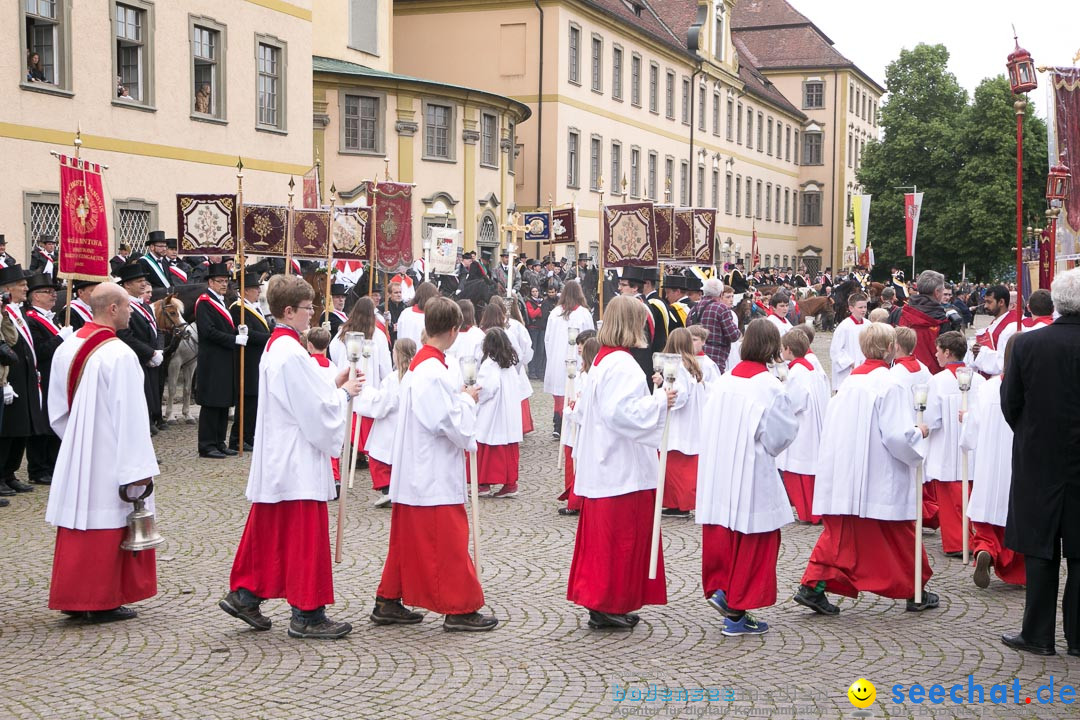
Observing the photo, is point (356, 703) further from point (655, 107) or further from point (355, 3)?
point (655, 107)

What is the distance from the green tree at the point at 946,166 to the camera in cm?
5381

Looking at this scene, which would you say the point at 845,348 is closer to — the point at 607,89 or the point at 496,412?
the point at 496,412

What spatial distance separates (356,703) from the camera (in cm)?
540

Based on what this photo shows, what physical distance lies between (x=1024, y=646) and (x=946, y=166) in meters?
53.9

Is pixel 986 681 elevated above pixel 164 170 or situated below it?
below

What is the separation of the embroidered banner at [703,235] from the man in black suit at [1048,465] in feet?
30.1

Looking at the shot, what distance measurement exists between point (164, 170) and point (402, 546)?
17.9 m

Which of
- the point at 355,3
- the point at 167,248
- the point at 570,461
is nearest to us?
the point at 570,461

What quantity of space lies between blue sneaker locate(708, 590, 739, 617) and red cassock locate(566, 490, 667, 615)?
0.93 feet

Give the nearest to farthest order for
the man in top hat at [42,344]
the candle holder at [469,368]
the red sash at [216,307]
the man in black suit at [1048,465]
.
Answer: the man in black suit at [1048,465]
the candle holder at [469,368]
the man in top hat at [42,344]
the red sash at [216,307]

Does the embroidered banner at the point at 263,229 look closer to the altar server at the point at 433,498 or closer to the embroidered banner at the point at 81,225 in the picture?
the embroidered banner at the point at 81,225

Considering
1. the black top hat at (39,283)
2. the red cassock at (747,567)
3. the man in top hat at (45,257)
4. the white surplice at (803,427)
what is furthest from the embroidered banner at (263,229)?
the red cassock at (747,567)

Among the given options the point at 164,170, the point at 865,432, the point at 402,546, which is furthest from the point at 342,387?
the point at 164,170

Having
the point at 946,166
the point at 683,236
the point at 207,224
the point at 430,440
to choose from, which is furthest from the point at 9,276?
the point at 946,166
